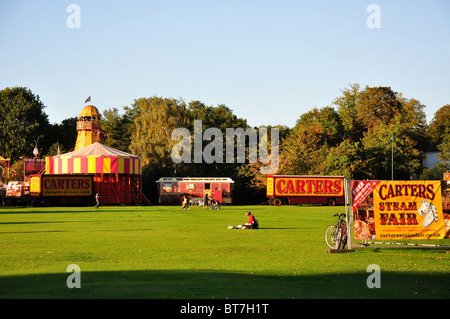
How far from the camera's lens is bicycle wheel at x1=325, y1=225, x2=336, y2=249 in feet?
61.1

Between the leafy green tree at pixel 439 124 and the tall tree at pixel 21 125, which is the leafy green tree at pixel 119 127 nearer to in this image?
the tall tree at pixel 21 125

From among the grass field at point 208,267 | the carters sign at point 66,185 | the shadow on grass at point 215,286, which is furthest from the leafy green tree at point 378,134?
the shadow on grass at point 215,286

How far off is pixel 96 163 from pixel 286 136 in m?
34.9

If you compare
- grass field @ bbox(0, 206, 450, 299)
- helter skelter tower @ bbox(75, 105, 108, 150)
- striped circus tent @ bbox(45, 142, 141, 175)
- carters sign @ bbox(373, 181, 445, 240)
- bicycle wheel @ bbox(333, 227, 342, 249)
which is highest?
helter skelter tower @ bbox(75, 105, 108, 150)

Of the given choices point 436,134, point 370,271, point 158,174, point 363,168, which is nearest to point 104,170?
point 158,174

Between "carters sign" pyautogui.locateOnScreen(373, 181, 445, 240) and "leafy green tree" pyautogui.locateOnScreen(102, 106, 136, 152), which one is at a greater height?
"leafy green tree" pyautogui.locateOnScreen(102, 106, 136, 152)

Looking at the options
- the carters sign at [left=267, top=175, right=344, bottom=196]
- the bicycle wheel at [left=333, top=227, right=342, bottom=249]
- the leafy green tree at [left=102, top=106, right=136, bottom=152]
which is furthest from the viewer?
the leafy green tree at [left=102, top=106, right=136, bottom=152]

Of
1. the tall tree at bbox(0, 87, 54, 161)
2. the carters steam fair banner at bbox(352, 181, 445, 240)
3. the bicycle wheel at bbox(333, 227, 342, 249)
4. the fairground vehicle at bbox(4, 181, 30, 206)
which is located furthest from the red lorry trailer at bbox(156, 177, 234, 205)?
the bicycle wheel at bbox(333, 227, 342, 249)

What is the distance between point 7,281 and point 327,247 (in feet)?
35.9

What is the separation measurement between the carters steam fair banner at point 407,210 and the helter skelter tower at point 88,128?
66596 millimetres

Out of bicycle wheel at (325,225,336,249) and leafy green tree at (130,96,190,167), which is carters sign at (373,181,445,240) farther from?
leafy green tree at (130,96,190,167)

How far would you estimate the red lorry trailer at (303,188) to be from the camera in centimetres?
6844

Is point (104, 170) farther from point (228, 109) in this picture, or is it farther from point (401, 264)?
point (401, 264)

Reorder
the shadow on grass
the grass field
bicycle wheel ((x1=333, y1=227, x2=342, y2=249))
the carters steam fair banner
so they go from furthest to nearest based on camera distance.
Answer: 1. the carters steam fair banner
2. bicycle wheel ((x1=333, y1=227, x2=342, y2=249))
3. the grass field
4. the shadow on grass
